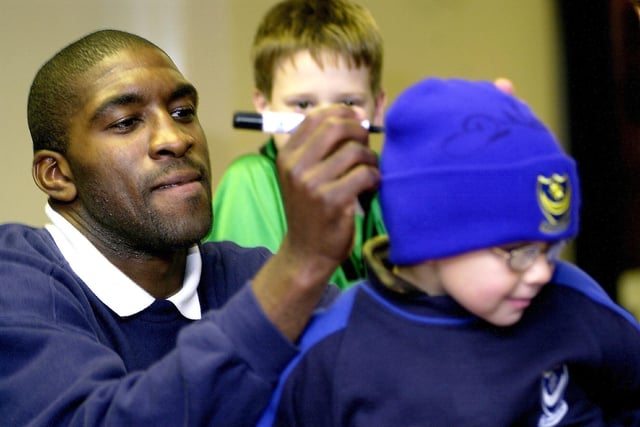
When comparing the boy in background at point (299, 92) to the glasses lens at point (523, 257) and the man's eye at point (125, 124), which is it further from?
the glasses lens at point (523, 257)

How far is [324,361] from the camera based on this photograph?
789mm

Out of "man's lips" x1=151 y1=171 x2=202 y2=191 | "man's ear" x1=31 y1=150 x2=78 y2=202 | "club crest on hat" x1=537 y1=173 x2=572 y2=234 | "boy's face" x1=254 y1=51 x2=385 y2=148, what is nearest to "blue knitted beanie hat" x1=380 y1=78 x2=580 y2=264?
"club crest on hat" x1=537 y1=173 x2=572 y2=234

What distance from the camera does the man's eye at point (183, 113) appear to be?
1157mm

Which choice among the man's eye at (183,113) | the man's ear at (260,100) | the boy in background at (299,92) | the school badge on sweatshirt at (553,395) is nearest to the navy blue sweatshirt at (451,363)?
the school badge on sweatshirt at (553,395)

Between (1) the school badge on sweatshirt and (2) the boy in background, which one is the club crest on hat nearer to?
(1) the school badge on sweatshirt

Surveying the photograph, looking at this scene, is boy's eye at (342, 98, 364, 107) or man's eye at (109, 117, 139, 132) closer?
man's eye at (109, 117, 139, 132)

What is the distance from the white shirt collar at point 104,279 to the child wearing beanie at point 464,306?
13.4 inches

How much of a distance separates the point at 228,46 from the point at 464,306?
49.1 inches

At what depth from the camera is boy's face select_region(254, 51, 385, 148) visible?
147 cm

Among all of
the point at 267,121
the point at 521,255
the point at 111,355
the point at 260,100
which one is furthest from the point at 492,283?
the point at 260,100

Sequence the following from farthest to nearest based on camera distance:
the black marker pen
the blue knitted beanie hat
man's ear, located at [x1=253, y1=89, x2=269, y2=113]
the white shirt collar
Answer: man's ear, located at [x1=253, y1=89, x2=269, y2=113]
the white shirt collar
the black marker pen
the blue knitted beanie hat

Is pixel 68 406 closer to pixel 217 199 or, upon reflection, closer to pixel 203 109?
pixel 217 199

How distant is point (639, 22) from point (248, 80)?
0.97 m

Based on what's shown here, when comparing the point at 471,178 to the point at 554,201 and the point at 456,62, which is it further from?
the point at 456,62
